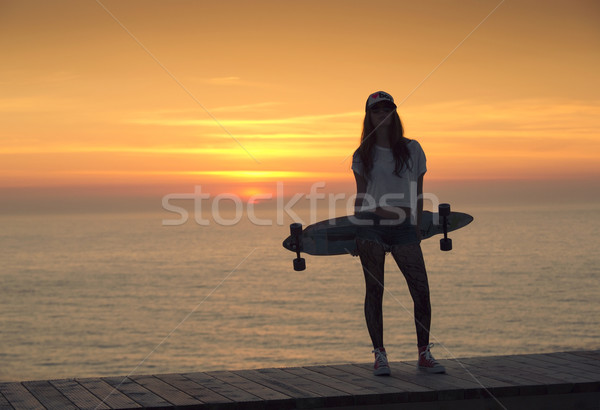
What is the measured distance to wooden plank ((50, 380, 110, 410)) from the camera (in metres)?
4.71

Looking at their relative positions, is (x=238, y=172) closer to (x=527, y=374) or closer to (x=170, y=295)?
(x=170, y=295)

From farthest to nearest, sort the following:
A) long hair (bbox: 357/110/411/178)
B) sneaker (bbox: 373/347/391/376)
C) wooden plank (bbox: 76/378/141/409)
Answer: sneaker (bbox: 373/347/391/376), long hair (bbox: 357/110/411/178), wooden plank (bbox: 76/378/141/409)

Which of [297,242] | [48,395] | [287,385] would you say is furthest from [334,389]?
[48,395]

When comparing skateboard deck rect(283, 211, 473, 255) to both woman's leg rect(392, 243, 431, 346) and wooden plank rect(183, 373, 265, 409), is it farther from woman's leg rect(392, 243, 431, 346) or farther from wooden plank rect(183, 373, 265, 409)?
wooden plank rect(183, 373, 265, 409)

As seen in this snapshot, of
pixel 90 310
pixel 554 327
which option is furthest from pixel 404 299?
pixel 90 310

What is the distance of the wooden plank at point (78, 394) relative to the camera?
186 inches

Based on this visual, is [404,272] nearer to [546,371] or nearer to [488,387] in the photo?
[488,387]

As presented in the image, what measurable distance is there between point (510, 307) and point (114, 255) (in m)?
85.3

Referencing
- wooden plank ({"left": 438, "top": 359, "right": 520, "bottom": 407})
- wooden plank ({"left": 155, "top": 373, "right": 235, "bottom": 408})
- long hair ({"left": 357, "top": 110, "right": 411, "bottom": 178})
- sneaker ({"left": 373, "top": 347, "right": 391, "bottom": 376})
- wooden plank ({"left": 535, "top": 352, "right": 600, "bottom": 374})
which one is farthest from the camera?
wooden plank ({"left": 535, "top": 352, "right": 600, "bottom": 374})

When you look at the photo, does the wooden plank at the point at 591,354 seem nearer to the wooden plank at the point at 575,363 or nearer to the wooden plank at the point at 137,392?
the wooden plank at the point at 575,363

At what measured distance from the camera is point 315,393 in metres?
4.93

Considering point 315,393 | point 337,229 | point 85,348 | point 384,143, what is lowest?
point 85,348

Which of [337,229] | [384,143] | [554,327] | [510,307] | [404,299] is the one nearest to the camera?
[384,143]

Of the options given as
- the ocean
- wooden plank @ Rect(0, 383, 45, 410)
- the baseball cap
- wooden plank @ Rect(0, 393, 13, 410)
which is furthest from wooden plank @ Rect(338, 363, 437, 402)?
the ocean
